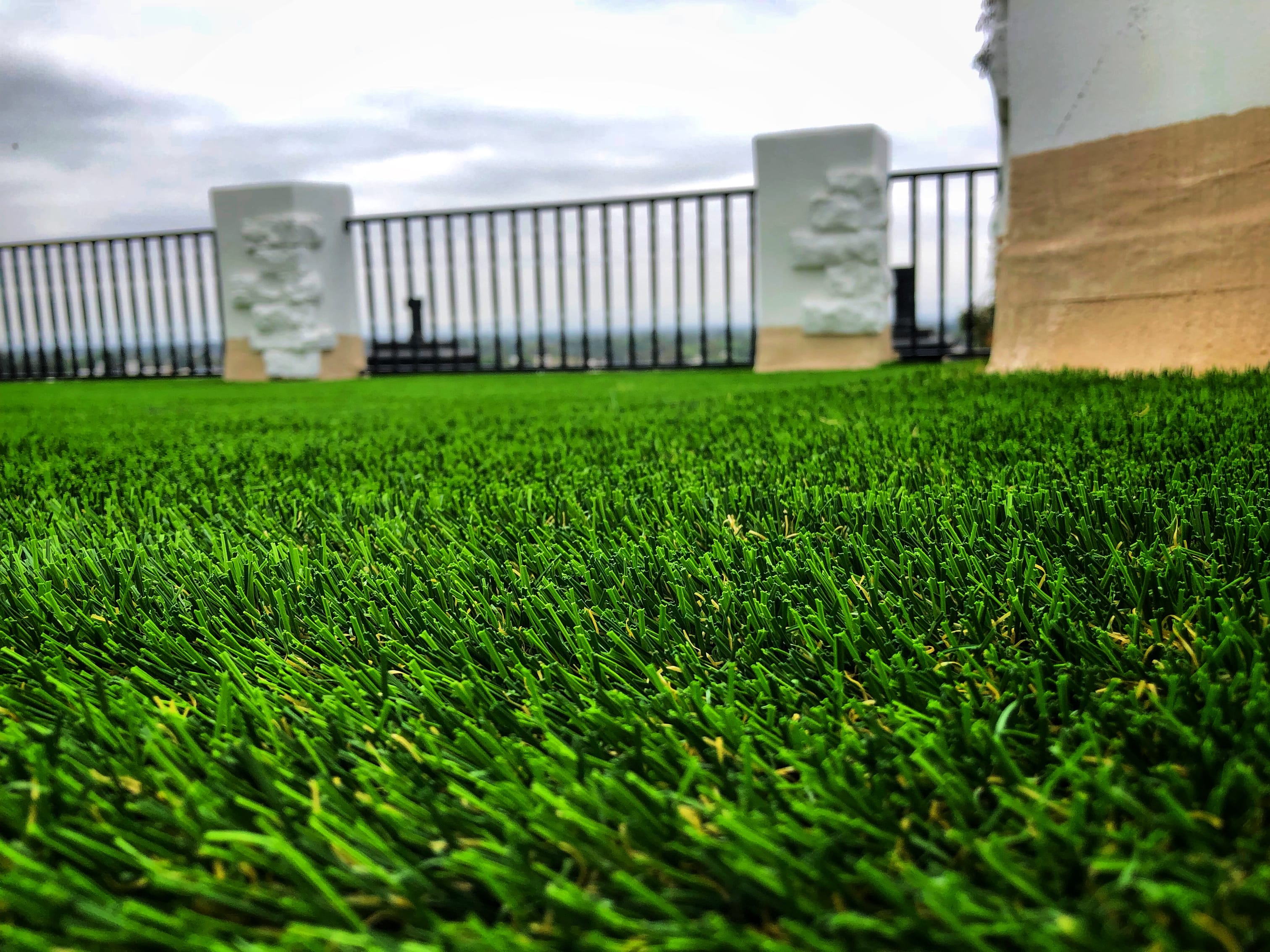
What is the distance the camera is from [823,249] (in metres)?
6.30

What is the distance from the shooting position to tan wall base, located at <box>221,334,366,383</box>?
310 inches

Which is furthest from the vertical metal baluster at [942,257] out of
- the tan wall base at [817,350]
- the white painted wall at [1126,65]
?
the white painted wall at [1126,65]

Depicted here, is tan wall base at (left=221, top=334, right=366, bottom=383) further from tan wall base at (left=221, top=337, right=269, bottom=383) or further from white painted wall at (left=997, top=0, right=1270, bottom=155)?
white painted wall at (left=997, top=0, right=1270, bottom=155)

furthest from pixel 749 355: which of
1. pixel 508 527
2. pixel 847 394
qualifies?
pixel 508 527

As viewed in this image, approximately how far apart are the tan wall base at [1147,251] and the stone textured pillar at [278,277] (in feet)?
20.5

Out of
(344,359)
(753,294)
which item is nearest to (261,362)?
(344,359)

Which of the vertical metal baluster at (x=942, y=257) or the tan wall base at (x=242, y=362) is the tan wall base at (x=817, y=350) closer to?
the vertical metal baluster at (x=942, y=257)

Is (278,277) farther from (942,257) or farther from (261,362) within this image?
(942,257)

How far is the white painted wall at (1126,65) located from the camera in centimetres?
251

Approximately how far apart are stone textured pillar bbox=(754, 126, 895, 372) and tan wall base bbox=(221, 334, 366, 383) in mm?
3955

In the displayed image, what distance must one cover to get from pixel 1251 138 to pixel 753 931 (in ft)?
9.87

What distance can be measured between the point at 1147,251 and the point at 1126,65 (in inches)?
23.9

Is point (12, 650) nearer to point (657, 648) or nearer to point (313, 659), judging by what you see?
point (313, 659)

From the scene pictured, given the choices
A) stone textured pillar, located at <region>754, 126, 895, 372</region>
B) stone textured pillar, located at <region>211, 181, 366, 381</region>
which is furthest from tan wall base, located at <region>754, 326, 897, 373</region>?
stone textured pillar, located at <region>211, 181, 366, 381</region>
